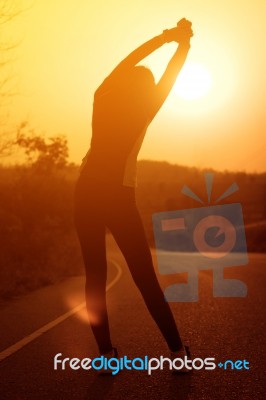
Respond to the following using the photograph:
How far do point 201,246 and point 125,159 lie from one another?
5549 cm

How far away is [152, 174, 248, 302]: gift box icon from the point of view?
1134 centimetres

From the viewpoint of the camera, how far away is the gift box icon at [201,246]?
11.3 metres

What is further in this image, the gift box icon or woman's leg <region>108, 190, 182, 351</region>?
the gift box icon

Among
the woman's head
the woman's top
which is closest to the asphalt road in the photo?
the woman's top

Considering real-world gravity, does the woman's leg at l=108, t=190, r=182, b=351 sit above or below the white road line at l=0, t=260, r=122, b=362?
above

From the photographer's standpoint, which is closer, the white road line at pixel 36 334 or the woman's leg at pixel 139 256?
the woman's leg at pixel 139 256

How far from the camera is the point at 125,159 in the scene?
416 cm

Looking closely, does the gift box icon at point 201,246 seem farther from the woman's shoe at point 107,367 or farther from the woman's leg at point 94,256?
the woman's leg at point 94,256

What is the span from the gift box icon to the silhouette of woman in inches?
204

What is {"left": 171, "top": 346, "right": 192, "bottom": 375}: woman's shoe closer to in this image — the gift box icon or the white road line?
the white road line

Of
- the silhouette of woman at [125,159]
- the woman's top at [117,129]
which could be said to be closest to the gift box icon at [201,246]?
the silhouette of woman at [125,159]

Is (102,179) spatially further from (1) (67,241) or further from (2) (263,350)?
(1) (67,241)

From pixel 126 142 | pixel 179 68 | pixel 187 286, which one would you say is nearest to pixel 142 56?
pixel 179 68

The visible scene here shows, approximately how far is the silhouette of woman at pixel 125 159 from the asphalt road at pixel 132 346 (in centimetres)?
40
